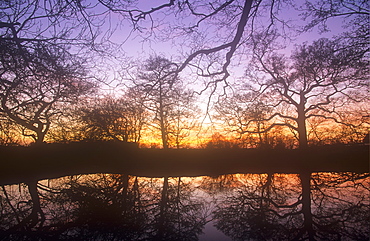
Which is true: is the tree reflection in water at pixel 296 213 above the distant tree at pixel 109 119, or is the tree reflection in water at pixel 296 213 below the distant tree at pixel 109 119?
below

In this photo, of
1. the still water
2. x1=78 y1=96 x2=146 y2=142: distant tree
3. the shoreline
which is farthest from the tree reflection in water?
x1=78 y1=96 x2=146 y2=142: distant tree

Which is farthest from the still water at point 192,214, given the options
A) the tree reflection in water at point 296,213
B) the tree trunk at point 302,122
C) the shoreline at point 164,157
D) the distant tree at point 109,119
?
the tree trunk at point 302,122

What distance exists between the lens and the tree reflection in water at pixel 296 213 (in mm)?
2418

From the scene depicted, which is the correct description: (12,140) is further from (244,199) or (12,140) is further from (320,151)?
(320,151)

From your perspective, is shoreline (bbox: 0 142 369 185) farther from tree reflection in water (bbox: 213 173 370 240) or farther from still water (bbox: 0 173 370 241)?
tree reflection in water (bbox: 213 173 370 240)

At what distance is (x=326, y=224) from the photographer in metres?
2.58

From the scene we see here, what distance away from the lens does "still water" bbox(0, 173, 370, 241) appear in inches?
97.7

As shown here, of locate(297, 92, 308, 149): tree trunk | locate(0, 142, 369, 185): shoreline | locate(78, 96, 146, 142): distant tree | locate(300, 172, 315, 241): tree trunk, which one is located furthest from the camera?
locate(297, 92, 308, 149): tree trunk

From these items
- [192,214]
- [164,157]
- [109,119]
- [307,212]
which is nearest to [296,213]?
[307,212]

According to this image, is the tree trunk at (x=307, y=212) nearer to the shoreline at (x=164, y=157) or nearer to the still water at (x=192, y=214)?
the still water at (x=192, y=214)

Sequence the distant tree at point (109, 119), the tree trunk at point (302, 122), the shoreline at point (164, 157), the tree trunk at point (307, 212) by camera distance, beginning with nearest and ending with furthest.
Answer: the tree trunk at point (307, 212) → the shoreline at point (164, 157) → the distant tree at point (109, 119) → the tree trunk at point (302, 122)

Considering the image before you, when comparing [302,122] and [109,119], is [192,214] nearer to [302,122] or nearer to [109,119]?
[109,119]

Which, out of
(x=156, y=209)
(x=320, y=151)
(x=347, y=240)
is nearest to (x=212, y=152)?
(x=320, y=151)

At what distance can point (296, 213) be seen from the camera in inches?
116
